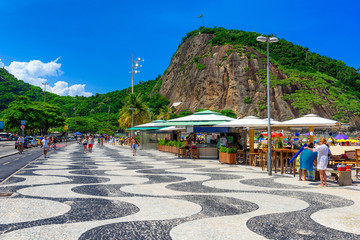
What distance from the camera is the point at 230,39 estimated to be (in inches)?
4355

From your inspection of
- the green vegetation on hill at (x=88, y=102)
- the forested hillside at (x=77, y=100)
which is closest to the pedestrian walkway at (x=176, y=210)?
the green vegetation on hill at (x=88, y=102)

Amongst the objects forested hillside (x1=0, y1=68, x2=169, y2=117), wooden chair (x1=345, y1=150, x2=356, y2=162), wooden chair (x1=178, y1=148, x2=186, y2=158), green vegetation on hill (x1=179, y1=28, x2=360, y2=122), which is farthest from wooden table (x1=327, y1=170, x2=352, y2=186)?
forested hillside (x1=0, y1=68, x2=169, y2=117)

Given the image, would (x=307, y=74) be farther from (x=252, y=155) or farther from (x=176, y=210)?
(x=176, y=210)

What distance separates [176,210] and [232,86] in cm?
8534

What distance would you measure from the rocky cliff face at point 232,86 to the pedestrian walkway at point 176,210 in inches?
2988

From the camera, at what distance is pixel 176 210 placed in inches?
263

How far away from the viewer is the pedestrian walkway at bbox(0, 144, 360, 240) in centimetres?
508

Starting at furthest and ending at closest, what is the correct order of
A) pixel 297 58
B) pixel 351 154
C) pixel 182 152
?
pixel 297 58 → pixel 182 152 → pixel 351 154

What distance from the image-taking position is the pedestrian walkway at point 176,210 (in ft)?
16.7

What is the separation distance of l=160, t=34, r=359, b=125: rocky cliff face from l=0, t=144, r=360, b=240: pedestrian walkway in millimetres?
75888

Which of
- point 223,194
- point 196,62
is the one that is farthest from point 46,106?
point 223,194

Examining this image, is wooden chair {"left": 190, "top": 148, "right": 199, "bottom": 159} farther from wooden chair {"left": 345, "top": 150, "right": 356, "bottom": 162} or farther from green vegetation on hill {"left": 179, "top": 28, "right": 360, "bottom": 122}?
green vegetation on hill {"left": 179, "top": 28, "right": 360, "bottom": 122}

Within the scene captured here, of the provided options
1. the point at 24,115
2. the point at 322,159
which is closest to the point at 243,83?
the point at 24,115

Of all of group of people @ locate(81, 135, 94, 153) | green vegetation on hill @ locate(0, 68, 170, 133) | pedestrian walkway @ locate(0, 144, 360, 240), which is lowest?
pedestrian walkway @ locate(0, 144, 360, 240)
